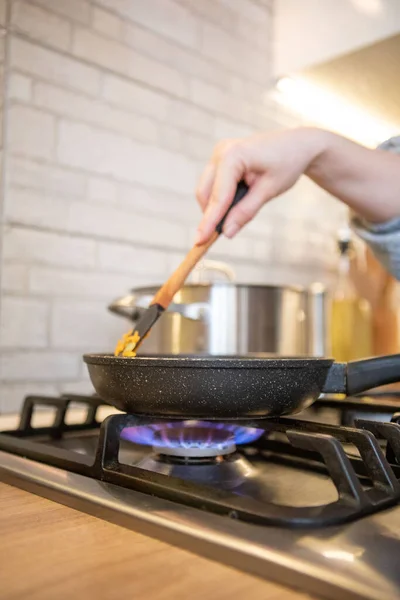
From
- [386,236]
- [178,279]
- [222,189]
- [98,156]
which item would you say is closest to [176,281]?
[178,279]

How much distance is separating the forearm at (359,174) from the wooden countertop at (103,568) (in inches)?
21.6

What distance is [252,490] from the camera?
0.48 meters

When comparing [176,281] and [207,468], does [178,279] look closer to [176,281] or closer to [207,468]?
[176,281]

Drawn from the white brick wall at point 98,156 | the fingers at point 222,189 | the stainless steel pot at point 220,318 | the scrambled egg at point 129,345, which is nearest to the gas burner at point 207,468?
the scrambled egg at point 129,345

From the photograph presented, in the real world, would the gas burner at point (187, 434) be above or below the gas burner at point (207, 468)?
above

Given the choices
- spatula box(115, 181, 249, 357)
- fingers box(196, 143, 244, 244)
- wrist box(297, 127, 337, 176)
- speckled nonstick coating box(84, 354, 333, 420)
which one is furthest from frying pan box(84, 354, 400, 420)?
wrist box(297, 127, 337, 176)

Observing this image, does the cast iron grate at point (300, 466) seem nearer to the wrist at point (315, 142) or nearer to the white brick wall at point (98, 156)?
the wrist at point (315, 142)

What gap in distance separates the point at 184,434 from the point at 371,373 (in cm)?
18

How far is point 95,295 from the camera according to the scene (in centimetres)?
112

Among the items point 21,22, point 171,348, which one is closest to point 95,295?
point 171,348

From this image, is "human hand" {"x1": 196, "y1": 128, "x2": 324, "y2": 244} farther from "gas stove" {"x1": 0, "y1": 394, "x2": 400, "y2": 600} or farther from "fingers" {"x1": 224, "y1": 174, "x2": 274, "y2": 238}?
"gas stove" {"x1": 0, "y1": 394, "x2": 400, "y2": 600}

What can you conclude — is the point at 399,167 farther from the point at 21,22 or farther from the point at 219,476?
the point at 21,22

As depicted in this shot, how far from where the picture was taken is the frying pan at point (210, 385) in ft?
1.55

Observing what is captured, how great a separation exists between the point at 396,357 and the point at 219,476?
0.20m
